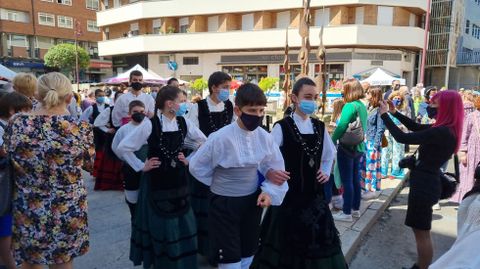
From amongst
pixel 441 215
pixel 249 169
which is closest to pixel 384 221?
pixel 441 215

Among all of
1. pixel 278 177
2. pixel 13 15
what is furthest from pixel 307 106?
pixel 13 15

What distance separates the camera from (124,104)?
622cm

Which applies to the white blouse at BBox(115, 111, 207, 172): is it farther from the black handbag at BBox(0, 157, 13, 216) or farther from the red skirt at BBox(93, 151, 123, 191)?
the red skirt at BBox(93, 151, 123, 191)

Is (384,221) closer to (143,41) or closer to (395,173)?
(395,173)

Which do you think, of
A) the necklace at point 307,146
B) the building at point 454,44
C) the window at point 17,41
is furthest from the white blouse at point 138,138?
the window at point 17,41

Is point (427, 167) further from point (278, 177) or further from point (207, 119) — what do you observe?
point (207, 119)

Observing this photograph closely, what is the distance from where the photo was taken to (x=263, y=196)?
2658 millimetres

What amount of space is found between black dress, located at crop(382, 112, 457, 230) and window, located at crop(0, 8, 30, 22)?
47.2 metres

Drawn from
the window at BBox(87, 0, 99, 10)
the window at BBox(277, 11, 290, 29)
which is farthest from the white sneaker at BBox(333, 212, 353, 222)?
the window at BBox(87, 0, 99, 10)

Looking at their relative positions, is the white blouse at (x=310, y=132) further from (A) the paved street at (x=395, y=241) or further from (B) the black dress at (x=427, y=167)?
(A) the paved street at (x=395, y=241)

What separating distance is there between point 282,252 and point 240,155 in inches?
34.2

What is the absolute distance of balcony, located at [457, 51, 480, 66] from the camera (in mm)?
36125

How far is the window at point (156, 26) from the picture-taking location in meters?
35.9

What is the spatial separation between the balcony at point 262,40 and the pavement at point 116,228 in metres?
23.4
